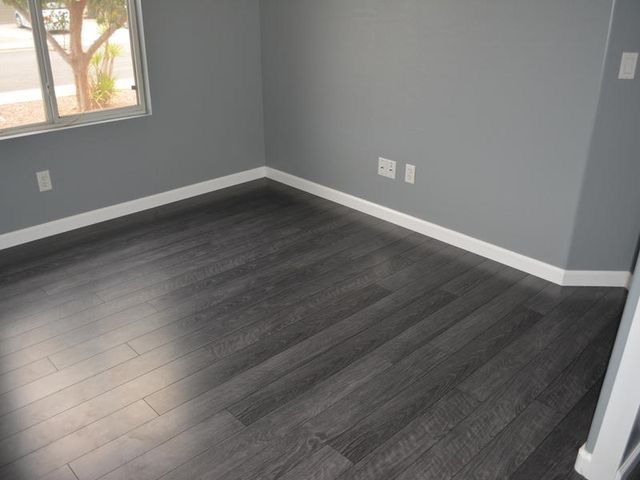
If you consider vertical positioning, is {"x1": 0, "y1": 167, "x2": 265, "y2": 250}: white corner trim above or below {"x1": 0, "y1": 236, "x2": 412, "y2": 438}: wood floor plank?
above

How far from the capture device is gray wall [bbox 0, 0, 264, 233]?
131 inches

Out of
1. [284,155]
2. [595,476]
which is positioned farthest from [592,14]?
[284,155]

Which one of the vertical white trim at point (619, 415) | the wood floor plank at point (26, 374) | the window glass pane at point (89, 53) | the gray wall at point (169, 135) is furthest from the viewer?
the gray wall at point (169, 135)

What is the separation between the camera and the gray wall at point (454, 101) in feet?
8.93

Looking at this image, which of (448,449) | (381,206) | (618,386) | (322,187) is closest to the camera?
(618,386)

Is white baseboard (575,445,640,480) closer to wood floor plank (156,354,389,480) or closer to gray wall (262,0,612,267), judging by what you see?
wood floor plank (156,354,389,480)

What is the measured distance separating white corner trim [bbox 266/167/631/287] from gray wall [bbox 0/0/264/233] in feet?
1.88

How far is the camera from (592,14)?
2531mm

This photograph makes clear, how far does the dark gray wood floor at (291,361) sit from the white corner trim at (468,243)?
0.19ft

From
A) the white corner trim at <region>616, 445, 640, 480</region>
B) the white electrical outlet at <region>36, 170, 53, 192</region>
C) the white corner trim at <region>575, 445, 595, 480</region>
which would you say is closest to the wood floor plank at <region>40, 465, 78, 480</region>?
the white corner trim at <region>575, 445, 595, 480</region>

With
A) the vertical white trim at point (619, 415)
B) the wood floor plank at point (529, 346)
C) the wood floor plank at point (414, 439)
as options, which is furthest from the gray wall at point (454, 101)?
the vertical white trim at point (619, 415)

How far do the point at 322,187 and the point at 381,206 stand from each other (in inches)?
21.4

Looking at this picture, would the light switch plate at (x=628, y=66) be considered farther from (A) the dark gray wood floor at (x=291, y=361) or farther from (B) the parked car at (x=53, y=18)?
(B) the parked car at (x=53, y=18)

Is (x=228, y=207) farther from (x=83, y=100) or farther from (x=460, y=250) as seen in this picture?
(x=460, y=250)
